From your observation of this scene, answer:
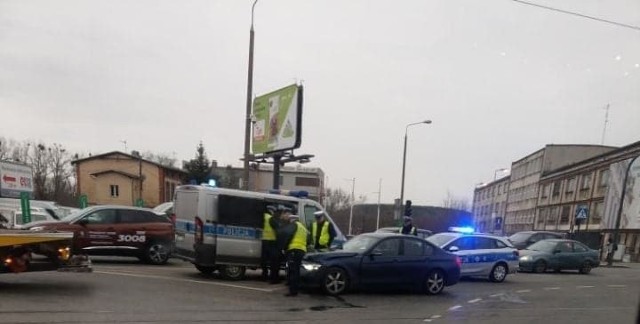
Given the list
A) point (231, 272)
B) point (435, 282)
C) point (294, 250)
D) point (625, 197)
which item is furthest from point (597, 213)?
point (294, 250)

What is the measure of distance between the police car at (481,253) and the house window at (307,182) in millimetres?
80161

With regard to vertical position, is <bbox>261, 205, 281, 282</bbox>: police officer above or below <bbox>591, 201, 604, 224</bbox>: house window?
below

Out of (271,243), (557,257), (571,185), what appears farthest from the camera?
(571,185)

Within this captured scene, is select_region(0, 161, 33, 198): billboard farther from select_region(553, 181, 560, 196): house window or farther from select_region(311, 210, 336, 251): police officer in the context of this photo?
select_region(553, 181, 560, 196): house window

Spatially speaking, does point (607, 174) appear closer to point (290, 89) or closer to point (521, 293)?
point (290, 89)

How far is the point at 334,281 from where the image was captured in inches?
→ 451

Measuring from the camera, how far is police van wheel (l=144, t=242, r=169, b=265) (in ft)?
50.2

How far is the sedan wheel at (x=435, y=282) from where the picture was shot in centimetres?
1252

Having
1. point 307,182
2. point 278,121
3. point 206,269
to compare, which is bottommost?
point 206,269

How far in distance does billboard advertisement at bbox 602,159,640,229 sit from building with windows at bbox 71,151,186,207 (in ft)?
153

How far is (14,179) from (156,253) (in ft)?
92.8

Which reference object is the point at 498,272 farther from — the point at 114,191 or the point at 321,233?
the point at 114,191

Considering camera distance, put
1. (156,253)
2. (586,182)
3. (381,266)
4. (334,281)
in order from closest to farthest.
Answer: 1. (334,281)
2. (381,266)
3. (156,253)
4. (586,182)

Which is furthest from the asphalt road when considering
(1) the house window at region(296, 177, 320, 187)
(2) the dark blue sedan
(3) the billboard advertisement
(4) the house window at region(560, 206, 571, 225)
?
(1) the house window at region(296, 177, 320, 187)
